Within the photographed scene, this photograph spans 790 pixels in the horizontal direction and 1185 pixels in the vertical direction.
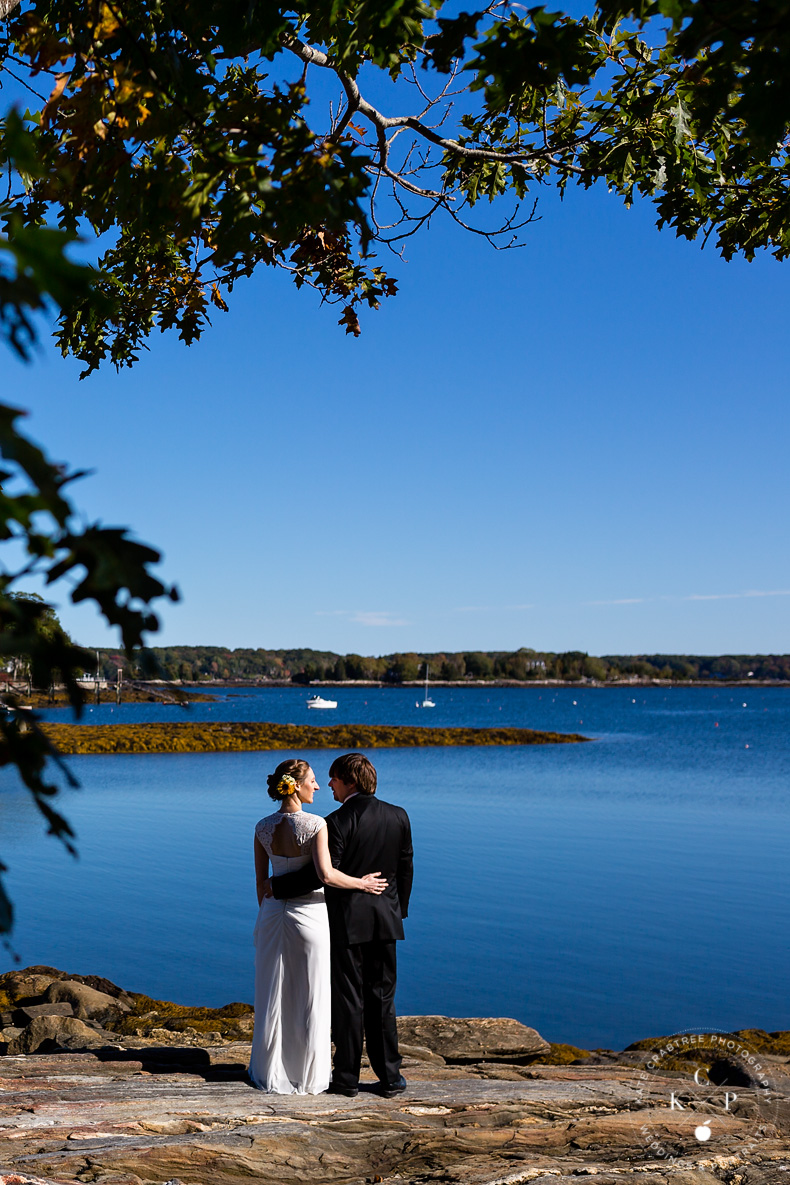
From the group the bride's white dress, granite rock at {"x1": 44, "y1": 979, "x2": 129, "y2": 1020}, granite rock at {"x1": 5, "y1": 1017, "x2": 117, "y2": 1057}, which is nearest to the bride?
the bride's white dress

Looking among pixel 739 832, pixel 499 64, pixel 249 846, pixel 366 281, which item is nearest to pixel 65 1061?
pixel 366 281

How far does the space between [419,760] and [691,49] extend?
5385 cm

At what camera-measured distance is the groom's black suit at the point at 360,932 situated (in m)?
6.36

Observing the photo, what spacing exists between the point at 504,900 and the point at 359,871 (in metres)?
13.4

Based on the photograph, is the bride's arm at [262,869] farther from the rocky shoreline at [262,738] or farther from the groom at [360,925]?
the rocky shoreline at [262,738]

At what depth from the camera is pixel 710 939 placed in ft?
53.8

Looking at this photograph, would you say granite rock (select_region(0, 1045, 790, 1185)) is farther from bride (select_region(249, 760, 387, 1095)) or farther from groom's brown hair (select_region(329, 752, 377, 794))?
groom's brown hair (select_region(329, 752, 377, 794))

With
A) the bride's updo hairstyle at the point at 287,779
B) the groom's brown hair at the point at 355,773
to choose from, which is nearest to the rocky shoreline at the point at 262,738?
the bride's updo hairstyle at the point at 287,779

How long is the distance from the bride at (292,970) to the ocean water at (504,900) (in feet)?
21.8

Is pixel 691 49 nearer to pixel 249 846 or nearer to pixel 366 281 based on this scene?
pixel 366 281

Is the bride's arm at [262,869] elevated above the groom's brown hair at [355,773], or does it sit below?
below

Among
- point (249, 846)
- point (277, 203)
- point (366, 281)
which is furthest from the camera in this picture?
point (249, 846)

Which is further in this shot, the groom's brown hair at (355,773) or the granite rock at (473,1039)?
the granite rock at (473,1039)

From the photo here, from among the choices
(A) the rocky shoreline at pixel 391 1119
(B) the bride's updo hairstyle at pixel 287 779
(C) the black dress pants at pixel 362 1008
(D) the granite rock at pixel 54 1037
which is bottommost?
(D) the granite rock at pixel 54 1037
